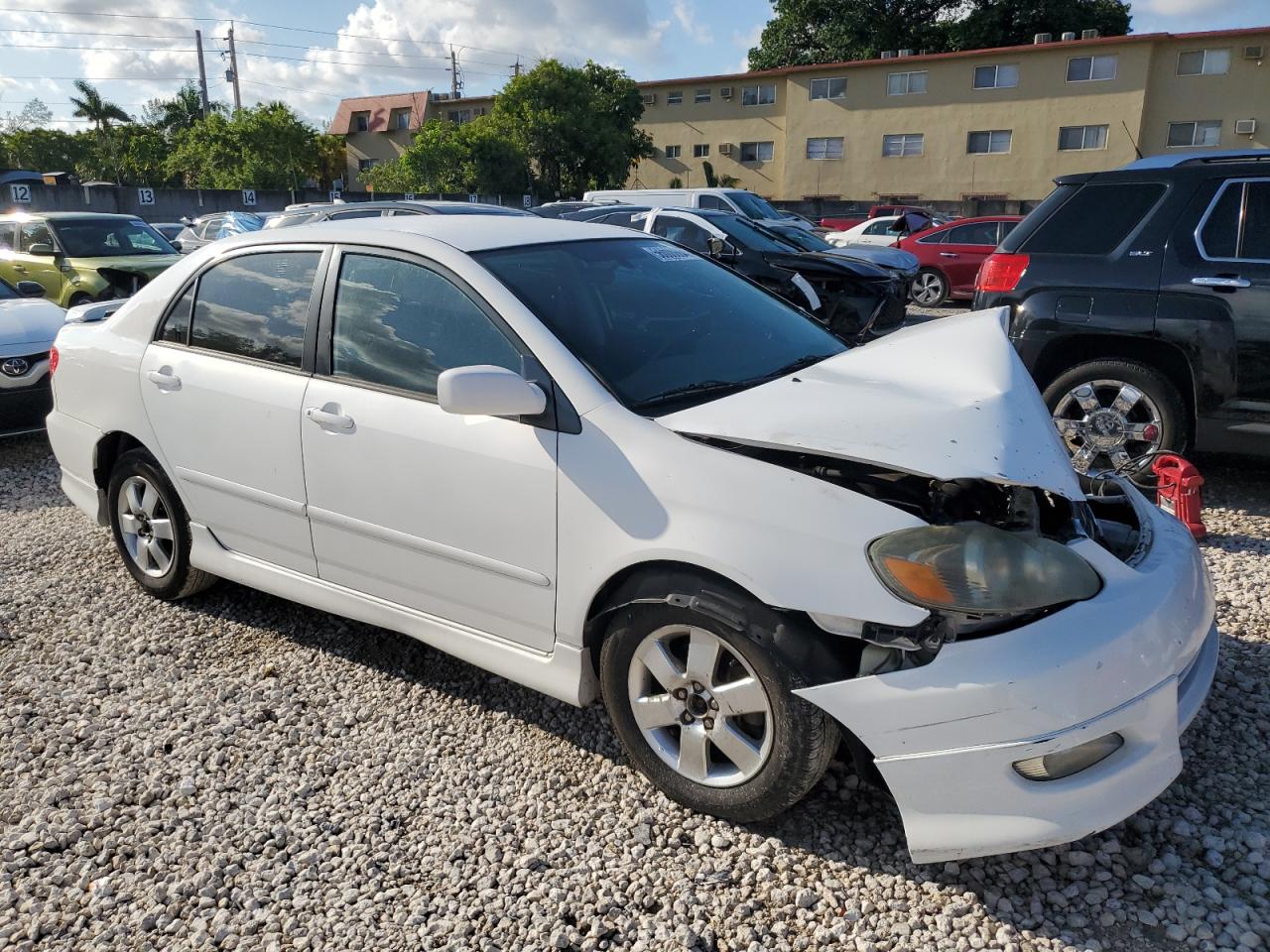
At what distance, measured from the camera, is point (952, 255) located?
1498cm

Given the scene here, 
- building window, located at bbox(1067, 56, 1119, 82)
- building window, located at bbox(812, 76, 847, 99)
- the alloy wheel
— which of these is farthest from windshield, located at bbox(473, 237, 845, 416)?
building window, located at bbox(812, 76, 847, 99)

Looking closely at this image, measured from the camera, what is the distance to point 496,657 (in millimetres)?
3010

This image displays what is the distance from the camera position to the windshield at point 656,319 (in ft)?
9.56

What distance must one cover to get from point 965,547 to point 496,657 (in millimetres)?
1509

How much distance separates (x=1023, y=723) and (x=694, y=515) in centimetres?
94

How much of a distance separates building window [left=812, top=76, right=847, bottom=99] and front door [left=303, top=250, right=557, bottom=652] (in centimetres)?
4470

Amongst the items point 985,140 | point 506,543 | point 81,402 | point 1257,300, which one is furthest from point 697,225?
point 985,140

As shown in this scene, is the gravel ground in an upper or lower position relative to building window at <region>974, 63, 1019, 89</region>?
lower

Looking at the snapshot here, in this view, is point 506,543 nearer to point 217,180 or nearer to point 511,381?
point 511,381

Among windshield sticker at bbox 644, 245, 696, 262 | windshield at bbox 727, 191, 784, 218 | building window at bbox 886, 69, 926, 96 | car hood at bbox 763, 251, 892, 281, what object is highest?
building window at bbox 886, 69, 926, 96

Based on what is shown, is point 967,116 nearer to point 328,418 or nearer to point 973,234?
point 973,234

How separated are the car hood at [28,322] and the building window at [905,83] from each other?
41.0 m

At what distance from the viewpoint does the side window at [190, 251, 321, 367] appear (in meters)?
3.49

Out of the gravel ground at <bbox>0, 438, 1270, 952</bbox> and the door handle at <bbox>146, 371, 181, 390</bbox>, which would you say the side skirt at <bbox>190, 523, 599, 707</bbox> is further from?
the door handle at <bbox>146, 371, 181, 390</bbox>
